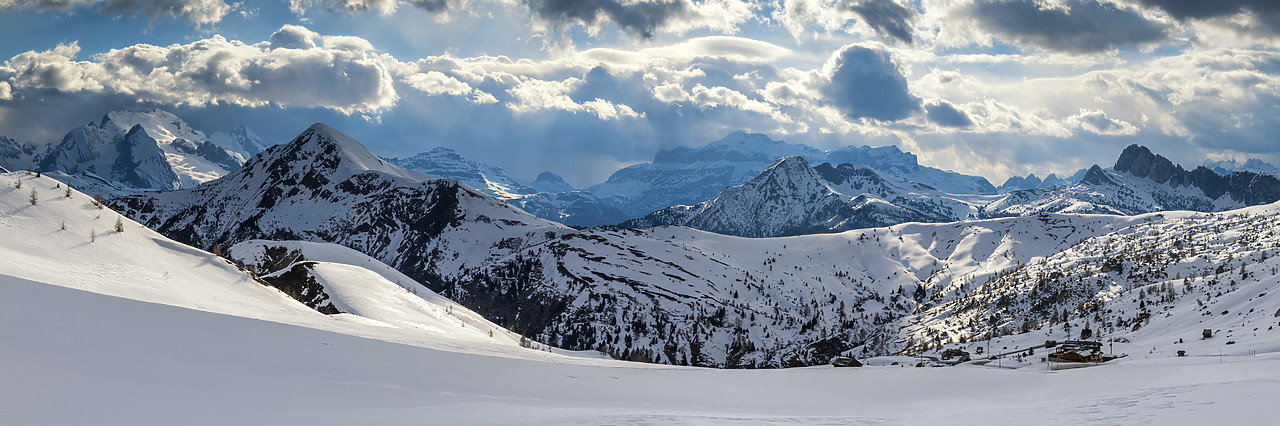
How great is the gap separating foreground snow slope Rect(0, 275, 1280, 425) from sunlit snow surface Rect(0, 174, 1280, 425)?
0.06m

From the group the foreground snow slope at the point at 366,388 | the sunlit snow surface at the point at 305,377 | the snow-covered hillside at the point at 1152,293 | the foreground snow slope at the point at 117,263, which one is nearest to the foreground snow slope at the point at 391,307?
the foreground snow slope at the point at 117,263

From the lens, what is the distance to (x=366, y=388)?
625 inches

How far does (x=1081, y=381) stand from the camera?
26516 mm

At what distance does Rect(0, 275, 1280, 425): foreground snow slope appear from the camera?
39.1ft

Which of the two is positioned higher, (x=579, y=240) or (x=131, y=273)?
(x=579, y=240)

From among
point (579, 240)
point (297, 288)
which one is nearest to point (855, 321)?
point (579, 240)

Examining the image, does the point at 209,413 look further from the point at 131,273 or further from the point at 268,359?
the point at 131,273

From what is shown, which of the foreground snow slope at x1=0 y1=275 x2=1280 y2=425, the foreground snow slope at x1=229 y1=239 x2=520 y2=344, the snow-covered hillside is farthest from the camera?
the snow-covered hillside

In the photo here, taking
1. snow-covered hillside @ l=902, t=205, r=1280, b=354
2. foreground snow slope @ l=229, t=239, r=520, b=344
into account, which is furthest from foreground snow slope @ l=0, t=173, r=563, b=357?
snow-covered hillside @ l=902, t=205, r=1280, b=354

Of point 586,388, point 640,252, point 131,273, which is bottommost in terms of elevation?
point 586,388

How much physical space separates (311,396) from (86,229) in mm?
15811

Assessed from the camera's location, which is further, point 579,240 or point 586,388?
point 579,240

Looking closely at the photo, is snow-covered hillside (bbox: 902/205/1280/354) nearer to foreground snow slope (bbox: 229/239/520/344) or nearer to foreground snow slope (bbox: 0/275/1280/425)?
foreground snow slope (bbox: 0/275/1280/425)

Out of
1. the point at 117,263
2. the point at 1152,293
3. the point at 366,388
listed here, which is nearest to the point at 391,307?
the point at 117,263
